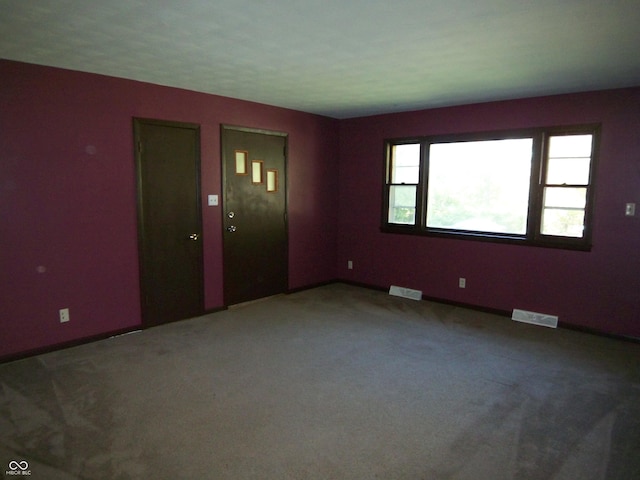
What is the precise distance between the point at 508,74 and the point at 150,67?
10.1 feet

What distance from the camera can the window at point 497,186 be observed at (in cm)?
434

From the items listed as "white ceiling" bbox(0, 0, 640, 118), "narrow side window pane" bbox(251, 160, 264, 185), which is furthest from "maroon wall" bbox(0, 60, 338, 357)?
"narrow side window pane" bbox(251, 160, 264, 185)

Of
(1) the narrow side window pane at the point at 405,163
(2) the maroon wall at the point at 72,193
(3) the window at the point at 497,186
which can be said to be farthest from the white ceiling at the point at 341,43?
(1) the narrow side window pane at the point at 405,163

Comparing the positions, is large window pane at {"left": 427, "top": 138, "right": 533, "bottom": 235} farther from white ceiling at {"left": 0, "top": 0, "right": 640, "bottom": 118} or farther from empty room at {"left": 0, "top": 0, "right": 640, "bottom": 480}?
white ceiling at {"left": 0, "top": 0, "right": 640, "bottom": 118}

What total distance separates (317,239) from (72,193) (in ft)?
10.8

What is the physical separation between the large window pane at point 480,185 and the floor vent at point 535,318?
931 millimetres

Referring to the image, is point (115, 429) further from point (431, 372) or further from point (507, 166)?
point (507, 166)

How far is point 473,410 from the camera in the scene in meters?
2.80

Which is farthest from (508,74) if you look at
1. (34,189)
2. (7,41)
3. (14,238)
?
(14,238)

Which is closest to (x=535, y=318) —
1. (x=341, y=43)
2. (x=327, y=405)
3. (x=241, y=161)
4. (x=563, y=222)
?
(x=563, y=222)

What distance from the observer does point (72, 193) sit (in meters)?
3.68

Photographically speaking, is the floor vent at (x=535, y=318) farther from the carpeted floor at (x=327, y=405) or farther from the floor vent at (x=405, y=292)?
the floor vent at (x=405, y=292)

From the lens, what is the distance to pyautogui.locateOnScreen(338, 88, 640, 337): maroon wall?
13.3ft

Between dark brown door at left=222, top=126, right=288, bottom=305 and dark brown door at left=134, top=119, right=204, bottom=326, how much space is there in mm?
399
